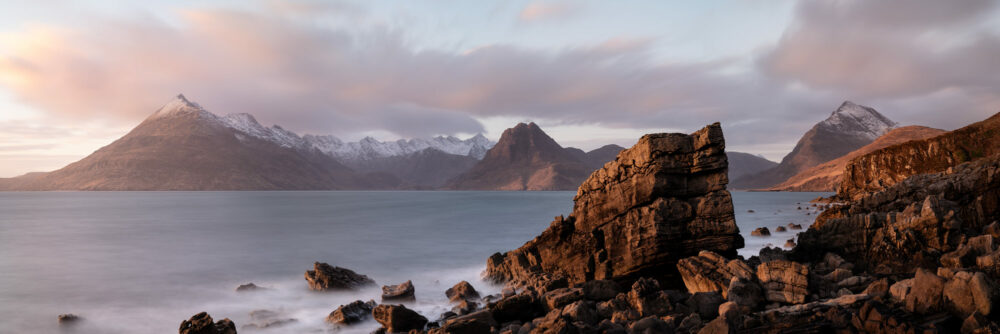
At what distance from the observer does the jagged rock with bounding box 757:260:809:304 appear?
12.4 m

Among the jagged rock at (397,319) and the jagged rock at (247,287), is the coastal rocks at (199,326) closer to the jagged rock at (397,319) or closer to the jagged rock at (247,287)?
the jagged rock at (397,319)

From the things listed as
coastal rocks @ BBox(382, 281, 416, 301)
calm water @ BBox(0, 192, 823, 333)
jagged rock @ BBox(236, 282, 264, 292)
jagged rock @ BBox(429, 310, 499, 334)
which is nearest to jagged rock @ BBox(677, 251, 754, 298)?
jagged rock @ BBox(429, 310, 499, 334)

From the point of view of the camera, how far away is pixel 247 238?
49.7m

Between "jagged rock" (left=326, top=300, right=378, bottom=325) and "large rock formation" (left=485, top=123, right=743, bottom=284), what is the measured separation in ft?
25.7

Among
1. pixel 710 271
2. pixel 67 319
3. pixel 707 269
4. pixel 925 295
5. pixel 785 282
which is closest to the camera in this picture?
pixel 925 295

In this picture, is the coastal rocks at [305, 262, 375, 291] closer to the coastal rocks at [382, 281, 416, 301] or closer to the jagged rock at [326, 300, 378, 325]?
the coastal rocks at [382, 281, 416, 301]

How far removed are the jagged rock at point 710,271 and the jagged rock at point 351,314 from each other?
481 inches

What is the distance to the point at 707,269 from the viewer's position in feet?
51.0

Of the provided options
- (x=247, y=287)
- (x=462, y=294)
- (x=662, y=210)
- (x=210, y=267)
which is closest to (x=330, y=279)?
(x=247, y=287)

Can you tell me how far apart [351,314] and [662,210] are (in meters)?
12.9

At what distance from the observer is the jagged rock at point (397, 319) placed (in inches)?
633

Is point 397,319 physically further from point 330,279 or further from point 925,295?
point 925,295

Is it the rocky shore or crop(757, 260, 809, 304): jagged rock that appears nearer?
the rocky shore

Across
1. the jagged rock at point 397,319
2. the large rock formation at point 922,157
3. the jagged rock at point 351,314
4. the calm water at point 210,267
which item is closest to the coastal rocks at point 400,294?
the calm water at point 210,267
